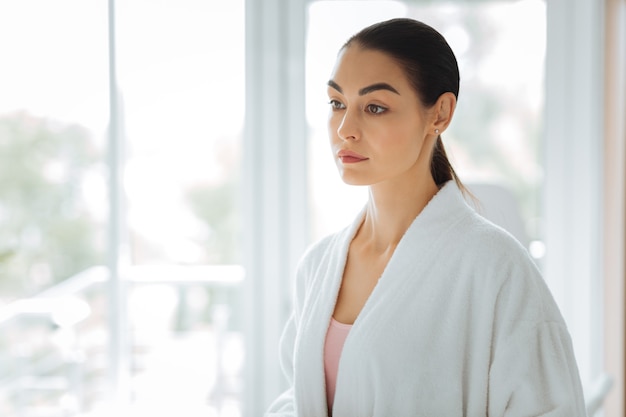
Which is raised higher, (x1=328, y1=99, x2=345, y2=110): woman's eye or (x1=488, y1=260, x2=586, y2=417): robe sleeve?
(x1=328, y1=99, x2=345, y2=110): woman's eye

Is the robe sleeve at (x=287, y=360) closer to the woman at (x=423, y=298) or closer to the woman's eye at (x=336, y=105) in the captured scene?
the woman at (x=423, y=298)

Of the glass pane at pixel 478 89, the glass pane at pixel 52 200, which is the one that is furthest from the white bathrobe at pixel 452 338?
the glass pane at pixel 52 200

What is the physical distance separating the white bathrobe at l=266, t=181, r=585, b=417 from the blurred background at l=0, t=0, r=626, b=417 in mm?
697

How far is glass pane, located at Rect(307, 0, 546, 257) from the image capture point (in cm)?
198

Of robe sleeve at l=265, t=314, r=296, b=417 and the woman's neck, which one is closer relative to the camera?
→ the woman's neck

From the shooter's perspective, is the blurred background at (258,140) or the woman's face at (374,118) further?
the blurred background at (258,140)

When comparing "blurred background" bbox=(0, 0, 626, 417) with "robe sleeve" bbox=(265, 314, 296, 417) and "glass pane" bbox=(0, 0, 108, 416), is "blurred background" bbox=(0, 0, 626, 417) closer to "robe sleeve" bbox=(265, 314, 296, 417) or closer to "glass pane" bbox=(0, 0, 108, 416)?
"glass pane" bbox=(0, 0, 108, 416)

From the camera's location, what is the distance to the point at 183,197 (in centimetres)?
253

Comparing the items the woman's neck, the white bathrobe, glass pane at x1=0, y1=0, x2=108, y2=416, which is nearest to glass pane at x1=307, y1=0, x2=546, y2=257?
glass pane at x1=0, y1=0, x2=108, y2=416

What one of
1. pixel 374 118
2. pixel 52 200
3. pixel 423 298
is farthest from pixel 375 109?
pixel 52 200

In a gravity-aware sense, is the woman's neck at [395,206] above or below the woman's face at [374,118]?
below

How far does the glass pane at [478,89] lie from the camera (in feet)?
6.51

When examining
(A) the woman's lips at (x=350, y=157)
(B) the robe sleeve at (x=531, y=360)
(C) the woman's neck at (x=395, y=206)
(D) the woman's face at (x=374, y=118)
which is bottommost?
(B) the robe sleeve at (x=531, y=360)

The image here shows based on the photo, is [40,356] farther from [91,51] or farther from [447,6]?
[447,6]
